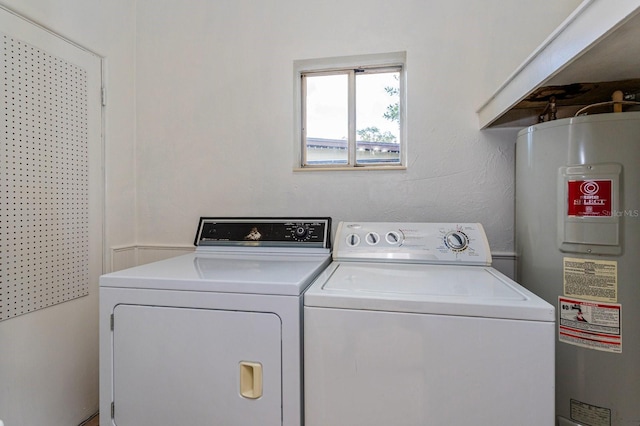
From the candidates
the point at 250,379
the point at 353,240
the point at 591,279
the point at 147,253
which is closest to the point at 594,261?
the point at 591,279

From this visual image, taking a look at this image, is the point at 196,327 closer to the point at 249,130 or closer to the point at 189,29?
the point at 249,130

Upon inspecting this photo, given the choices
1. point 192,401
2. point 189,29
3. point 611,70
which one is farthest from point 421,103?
point 192,401

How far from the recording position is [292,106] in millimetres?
1950

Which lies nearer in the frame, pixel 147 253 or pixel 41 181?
pixel 41 181

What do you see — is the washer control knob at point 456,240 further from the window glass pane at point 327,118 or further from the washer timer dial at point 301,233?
the window glass pane at point 327,118

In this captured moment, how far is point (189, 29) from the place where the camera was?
6.74ft

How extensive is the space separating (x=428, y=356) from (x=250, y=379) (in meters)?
0.56

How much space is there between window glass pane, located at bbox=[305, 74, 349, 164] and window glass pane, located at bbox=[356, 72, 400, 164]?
0.09 metres

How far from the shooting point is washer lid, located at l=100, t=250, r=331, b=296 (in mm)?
1050

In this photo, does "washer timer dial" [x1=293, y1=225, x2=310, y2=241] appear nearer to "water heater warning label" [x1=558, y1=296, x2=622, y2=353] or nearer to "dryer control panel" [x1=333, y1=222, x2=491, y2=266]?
"dryer control panel" [x1=333, y1=222, x2=491, y2=266]

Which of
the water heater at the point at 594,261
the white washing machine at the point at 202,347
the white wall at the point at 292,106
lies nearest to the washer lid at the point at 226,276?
the white washing machine at the point at 202,347

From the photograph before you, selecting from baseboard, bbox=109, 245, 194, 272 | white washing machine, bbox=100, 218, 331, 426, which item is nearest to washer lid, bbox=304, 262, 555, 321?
white washing machine, bbox=100, 218, 331, 426

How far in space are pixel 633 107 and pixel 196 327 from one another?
199 centimetres

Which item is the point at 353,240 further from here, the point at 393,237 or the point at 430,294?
the point at 430,294
